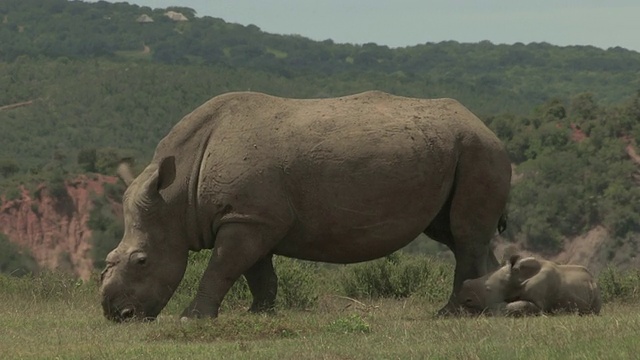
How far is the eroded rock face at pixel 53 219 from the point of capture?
5944cm

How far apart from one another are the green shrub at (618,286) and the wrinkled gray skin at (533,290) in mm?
2591

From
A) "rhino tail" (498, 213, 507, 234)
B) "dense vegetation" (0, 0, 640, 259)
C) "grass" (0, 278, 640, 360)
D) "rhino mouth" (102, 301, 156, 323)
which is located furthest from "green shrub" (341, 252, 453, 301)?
"dense vegetation" (0, 0, 640, 259)

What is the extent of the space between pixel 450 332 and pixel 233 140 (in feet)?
10.7

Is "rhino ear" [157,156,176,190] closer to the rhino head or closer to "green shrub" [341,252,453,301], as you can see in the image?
the rhino head

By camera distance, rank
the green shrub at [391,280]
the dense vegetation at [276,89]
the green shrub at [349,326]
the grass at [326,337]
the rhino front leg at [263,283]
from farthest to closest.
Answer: the dense vegetation at [276,89]
the green shrub at [391,280]
the rhino front leg at [263,283]
the green shrub at [349,326]
the grass at [326,337]

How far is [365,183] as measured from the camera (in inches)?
531

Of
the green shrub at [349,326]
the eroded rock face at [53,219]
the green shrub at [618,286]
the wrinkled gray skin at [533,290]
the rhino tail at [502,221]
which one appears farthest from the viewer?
the eroded rock face at [53,219]

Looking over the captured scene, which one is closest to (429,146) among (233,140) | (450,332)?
(233,140)

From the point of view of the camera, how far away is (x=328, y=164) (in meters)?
13.4

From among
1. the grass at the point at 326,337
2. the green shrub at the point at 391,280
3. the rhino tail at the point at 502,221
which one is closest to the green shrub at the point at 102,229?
the green shrub at the point at 391,280

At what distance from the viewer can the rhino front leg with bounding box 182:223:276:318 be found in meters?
13.3

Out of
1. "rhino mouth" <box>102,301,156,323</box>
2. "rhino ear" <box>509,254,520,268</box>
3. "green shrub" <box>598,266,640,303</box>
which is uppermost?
"rhino ear" <box>509,254,520,268</box>

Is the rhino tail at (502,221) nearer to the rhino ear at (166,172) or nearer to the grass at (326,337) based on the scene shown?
the grass at (326,337)

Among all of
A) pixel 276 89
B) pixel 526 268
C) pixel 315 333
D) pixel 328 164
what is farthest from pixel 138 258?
pixel 276 89
